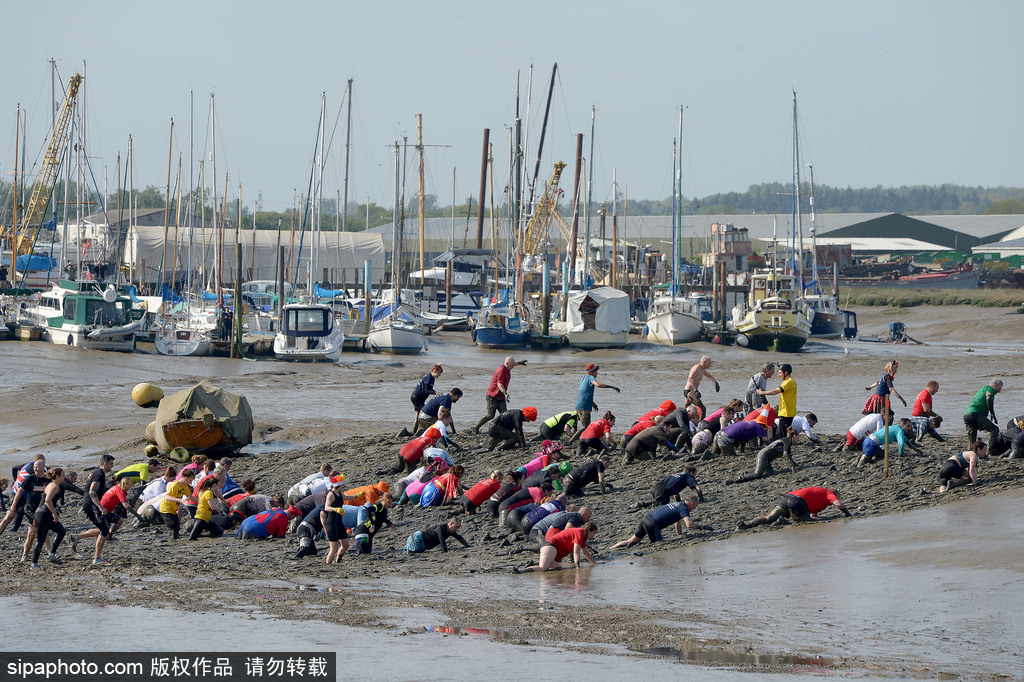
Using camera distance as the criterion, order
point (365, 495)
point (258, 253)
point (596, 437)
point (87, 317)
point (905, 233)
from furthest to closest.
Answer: point (905, 233) → point (258, 253) → point (87, 317) → point (596, 437) → point (365, 495)

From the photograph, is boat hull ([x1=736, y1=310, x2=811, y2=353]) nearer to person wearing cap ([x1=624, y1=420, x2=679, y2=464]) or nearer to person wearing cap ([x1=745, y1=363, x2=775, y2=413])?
person wearing cap ([x1=745, y1=363, x2=775, y2=413])

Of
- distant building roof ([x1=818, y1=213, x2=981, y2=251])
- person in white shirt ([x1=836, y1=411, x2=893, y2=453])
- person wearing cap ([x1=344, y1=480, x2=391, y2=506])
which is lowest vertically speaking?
person wearing cap ([x1=344, y1=480, x2=391, y2=506])

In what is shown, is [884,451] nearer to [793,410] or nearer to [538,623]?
[793,410]

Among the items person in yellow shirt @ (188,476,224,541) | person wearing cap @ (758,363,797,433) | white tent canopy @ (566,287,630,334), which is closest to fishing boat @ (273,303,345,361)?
white tent canopy @ (566,287,630,334)

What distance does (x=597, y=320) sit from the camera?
52.6 metres

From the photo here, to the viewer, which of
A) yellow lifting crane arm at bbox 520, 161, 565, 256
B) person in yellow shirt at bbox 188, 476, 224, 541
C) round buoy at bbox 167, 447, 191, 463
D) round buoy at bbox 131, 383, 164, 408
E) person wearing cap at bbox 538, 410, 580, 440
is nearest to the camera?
person in yellow shirt at bbox 188, 476, 224, 541

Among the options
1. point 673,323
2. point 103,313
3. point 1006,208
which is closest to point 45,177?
point 103,313

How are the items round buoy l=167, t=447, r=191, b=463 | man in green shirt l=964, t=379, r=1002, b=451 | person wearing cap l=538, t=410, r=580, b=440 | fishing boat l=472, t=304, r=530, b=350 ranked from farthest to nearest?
fishing boat l=472, t=304, r=530, b=350 < round buoy l=167, t=447, r=191, b=463 < person wearing cap l=538, t=410, r=580, b=440 < man in green shirt l=964, t=379, r=1002, b=451

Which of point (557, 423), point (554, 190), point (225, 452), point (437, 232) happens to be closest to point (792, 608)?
point (557, 423)

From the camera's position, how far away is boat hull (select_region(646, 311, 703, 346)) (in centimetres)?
5391

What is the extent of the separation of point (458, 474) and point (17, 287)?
4983 cm

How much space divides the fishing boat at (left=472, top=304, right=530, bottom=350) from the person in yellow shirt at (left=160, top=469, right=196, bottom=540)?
34.2 meters

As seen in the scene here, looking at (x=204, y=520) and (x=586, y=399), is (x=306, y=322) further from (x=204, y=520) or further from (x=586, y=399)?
(x=204, y=520)

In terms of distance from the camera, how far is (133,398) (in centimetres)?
3011
